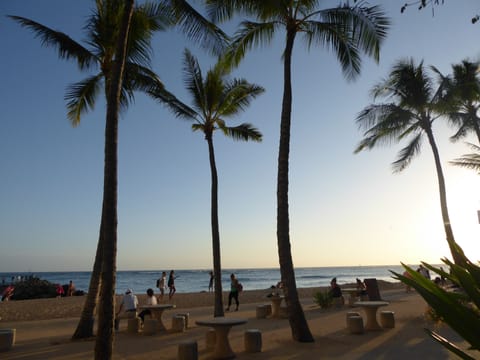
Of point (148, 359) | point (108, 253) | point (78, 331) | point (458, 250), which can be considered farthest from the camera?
point (78, 331)

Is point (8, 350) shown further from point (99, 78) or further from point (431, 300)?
point (431, 300)

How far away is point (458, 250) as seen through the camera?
1.88 metres

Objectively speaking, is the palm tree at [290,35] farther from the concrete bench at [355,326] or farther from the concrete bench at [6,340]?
the concrete bench at [6,340]

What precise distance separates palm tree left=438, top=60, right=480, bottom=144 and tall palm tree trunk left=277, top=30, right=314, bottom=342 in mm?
11583

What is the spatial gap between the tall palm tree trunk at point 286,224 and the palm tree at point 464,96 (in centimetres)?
1158

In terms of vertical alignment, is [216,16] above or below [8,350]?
above

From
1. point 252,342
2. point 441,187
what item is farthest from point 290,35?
point 441,187

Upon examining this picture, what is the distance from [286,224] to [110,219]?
418cm

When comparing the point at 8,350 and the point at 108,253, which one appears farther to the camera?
the point at 8,350

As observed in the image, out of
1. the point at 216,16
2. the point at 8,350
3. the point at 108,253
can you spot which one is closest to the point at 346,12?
Result: the point at 216,16

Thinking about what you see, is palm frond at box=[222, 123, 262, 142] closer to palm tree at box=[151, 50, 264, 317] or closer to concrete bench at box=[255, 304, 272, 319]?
palm tree at box=[151, 50, 264, 317]

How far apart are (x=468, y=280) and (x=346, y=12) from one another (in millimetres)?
9829

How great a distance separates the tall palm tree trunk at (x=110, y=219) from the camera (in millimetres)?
6129

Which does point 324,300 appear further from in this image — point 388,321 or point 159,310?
point 159,310
